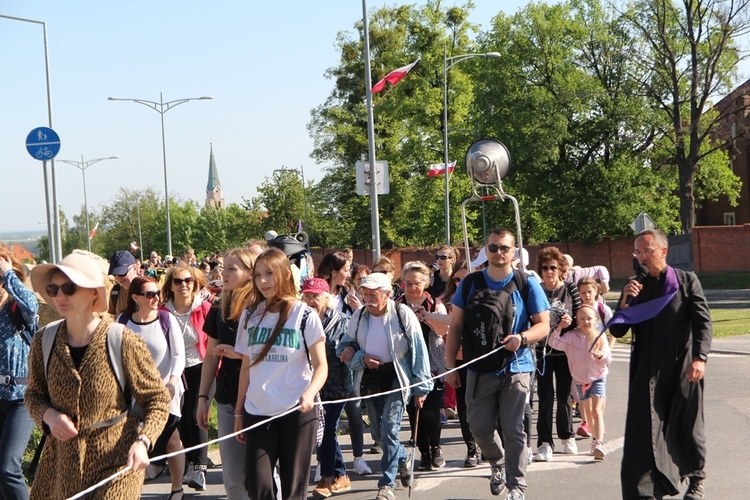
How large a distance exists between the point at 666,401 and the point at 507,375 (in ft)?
3.53

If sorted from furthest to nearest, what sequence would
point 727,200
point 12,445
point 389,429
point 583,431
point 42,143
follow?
point 727,200, point 42,143, point 583,431, point 389,429, point 12,445

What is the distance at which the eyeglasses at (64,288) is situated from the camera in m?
4.11

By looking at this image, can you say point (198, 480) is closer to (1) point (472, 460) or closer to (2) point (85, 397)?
(1) point (472, 460)

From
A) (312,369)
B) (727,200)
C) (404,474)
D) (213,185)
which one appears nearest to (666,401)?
(404,474)

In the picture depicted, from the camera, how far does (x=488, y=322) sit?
6.71 m

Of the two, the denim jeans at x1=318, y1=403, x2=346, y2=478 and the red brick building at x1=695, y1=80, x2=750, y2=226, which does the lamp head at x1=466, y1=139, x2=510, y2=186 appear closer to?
the denim jeans at x1=318, y1=403, x2=346, y2=478

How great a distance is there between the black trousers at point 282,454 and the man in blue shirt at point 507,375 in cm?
165

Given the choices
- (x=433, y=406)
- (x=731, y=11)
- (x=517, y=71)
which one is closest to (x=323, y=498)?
(x=433, y=406)

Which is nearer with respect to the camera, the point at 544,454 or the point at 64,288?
the point at 64,288

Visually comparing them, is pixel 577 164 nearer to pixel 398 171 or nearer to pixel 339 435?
pixel 398 171

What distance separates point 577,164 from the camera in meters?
49.9

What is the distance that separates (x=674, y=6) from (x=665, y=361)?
41863 mm

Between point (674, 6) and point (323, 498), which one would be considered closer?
point (323, 498)

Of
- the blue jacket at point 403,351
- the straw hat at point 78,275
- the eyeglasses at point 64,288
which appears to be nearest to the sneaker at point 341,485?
the blue jacket at point 403,351
